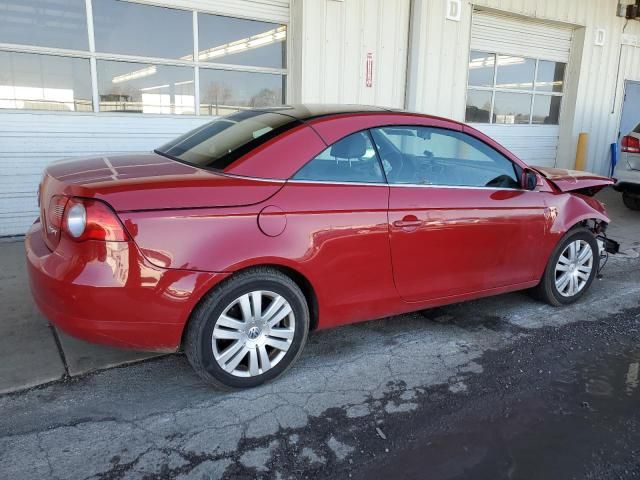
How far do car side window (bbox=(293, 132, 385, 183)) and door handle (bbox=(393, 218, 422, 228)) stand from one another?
278 mm

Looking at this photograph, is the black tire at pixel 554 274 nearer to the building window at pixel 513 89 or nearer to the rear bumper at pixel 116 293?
the rear bumper at pixel 116 293

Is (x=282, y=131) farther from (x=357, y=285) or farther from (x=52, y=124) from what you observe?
(x=52, y=124)

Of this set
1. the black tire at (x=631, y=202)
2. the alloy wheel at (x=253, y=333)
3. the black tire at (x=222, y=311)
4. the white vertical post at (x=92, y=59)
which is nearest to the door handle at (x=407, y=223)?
the black tire at (x=222, y=311)

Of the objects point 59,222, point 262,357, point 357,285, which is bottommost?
point 262,357

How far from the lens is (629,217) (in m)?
8.51

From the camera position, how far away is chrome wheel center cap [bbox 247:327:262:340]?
9.41ft

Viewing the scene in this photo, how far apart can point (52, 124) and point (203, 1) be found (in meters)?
2.47

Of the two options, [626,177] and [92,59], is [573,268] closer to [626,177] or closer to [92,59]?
[626,177]

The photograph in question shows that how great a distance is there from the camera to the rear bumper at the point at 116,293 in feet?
8.21

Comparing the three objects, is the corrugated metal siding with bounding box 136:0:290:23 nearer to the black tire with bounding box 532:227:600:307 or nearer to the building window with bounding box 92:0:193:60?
the building window with bounding box 92:0:193:60

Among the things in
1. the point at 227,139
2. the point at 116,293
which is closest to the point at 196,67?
the point at 227,139

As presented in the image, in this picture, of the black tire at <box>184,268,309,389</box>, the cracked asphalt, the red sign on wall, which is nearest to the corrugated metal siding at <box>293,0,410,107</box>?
the red sign on wall

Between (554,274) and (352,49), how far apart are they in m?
4.72

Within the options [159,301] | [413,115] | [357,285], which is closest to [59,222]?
[159,301]
